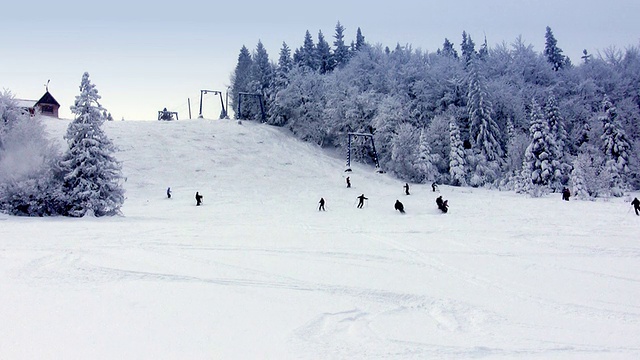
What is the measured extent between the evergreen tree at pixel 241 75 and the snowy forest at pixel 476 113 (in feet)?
1.70

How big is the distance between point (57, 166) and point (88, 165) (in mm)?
1551

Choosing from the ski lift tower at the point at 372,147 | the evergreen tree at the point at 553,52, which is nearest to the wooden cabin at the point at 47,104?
the ski lift tower at the point at 372,147

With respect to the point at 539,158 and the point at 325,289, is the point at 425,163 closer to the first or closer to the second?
the point at 539,158

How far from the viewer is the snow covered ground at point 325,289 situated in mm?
6160

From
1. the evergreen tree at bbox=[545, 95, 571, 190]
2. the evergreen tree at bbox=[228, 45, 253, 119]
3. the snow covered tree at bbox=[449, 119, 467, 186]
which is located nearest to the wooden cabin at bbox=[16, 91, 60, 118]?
the evergreen tree at bbox=[228, 45, 253, 119]

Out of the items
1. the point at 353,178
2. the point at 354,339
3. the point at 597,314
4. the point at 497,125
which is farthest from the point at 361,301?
the point at 497,125

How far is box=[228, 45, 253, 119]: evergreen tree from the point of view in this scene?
77250 millimetres

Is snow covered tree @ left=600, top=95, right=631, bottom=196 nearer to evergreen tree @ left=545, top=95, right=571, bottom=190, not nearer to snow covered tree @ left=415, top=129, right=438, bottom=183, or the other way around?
evergreen tree @ left=545, top=95, right=571, bottom=190

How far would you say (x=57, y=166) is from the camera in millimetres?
23266

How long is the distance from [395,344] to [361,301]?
2.05m

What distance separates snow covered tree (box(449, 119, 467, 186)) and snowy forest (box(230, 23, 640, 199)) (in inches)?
4.5

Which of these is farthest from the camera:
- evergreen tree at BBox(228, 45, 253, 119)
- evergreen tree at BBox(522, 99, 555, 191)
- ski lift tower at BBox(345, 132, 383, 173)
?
evergreen tree at BBox(228, 45, 253, 119)

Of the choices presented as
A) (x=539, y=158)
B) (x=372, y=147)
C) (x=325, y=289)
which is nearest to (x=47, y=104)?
(x=372, y=147)

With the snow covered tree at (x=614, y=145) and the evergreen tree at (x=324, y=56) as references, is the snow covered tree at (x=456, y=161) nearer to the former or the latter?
the snow covered tree at (x=614, y=145)
